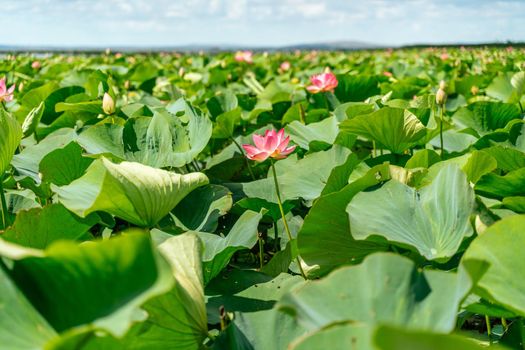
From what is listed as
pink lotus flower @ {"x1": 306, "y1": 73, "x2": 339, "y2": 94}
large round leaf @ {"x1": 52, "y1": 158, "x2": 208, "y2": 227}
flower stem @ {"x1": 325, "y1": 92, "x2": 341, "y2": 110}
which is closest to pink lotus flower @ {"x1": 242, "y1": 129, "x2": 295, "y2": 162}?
large round leaf @ {"x1": 52, "y1": 158, "x2": 208, "y2": 227}

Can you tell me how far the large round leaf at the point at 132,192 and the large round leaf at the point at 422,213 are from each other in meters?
0.29

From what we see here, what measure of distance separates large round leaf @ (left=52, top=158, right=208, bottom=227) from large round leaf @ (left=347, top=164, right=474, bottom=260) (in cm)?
29

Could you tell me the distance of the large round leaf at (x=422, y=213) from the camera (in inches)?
28.4

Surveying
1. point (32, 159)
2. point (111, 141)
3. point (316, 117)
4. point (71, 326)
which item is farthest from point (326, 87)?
point (71, 326)

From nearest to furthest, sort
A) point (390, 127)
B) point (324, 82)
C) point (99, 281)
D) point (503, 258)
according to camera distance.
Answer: point (99, 281) → point (503, 258) → point (390, 127) → point (324, 82)

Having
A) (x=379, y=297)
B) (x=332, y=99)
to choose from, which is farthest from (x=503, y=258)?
(x=332, y=99)

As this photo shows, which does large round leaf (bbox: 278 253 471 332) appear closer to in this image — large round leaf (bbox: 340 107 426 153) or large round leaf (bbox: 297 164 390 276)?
large round leaf (bbox: 297 164 390 276)

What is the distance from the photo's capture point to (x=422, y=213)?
782mm

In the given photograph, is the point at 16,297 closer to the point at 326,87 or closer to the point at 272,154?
the point at 272,154

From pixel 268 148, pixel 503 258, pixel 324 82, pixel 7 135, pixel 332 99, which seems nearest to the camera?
pixel 503 258

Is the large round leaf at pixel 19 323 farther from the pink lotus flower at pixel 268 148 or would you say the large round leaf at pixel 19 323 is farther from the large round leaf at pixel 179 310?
the pink lotus flower at pixel 268 148

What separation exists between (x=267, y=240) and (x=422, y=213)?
0.52m

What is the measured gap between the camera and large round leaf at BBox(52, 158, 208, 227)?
0.81m

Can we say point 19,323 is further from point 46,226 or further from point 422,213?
point 422,213
